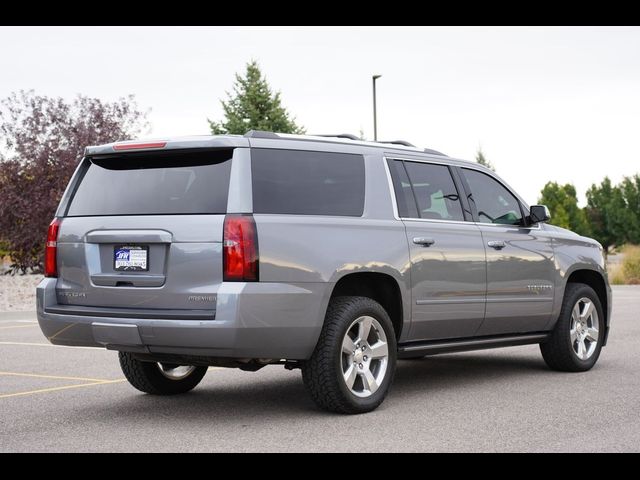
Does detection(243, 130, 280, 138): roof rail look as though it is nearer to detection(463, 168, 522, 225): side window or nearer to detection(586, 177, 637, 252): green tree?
detection(463, 168, 522, 225): side window

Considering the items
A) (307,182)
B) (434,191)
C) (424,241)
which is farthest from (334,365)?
(434,191)

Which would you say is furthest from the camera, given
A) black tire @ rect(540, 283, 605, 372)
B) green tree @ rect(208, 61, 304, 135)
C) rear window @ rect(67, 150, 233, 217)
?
green tree @ rect(208, 61, 304, 135)

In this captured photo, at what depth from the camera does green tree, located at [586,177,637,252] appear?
269 ft

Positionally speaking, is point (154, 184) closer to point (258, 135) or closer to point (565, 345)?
point (258, 135)

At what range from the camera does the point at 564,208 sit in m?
80.8

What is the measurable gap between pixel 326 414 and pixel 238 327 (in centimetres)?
114

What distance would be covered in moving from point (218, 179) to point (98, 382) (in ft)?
10.2

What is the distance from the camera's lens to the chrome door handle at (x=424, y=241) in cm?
771

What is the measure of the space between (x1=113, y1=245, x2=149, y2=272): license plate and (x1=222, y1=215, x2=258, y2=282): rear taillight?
0.62m

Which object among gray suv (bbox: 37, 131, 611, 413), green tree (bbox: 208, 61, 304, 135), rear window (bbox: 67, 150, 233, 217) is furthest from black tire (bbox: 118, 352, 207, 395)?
green tree (bbox: 208, 61, 304, 135)

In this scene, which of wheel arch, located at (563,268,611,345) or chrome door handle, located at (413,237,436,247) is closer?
chrome door handle, located at (413,237,436,247)

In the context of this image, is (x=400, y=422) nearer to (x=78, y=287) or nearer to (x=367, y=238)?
(x=367, y=238)

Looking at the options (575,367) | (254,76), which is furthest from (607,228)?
(575,367)

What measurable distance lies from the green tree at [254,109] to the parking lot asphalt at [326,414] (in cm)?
3353
